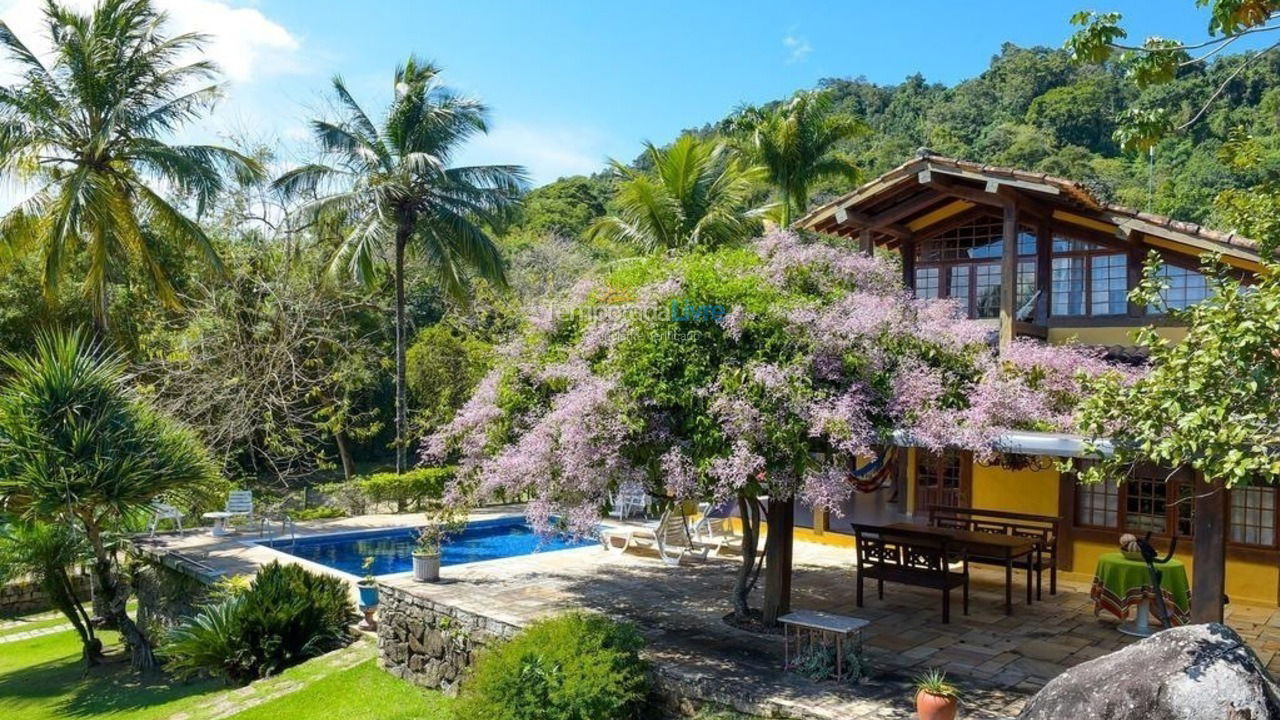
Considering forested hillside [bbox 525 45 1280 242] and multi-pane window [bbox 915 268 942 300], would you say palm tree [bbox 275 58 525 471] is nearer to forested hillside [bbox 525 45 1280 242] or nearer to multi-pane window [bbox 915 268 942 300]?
forested hillside [bbox 525 45 1280 242]

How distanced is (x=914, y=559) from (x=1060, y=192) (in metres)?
5.28

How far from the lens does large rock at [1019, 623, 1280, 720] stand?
500 cm

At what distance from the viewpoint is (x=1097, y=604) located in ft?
Result: 32.2

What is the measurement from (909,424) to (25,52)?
19762mm

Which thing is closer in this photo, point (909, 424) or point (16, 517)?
point (909, 424)

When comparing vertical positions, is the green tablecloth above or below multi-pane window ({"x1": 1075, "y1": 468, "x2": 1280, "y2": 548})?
below

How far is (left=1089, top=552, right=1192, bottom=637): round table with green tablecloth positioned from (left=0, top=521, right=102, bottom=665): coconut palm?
15494 millimetres

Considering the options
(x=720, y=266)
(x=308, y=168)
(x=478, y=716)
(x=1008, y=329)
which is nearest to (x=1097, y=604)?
(x=1008, y=329)

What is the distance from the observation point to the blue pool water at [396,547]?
16562 mm

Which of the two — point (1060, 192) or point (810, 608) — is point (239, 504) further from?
point (1060, 192)

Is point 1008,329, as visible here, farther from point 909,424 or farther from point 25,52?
point 25,52

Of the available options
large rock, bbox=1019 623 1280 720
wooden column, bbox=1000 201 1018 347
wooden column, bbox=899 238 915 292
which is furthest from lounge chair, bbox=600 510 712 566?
large rock, bbox=1019 623 1280 720

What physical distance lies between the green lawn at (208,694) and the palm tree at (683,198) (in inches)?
488

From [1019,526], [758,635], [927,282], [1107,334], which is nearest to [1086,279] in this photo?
[1107,334]
